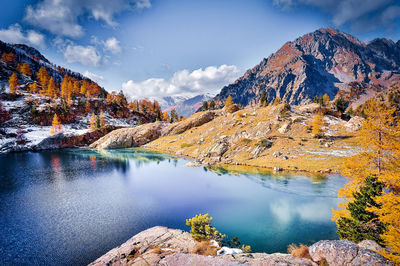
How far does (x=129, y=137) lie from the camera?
127 m

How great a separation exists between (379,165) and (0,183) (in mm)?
75597

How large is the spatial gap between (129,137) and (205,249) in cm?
12309

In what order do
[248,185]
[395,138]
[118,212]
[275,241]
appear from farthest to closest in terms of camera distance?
[248,185] < [118,212] < [275,241] < [395,138]

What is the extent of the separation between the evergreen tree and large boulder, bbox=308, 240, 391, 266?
465cm

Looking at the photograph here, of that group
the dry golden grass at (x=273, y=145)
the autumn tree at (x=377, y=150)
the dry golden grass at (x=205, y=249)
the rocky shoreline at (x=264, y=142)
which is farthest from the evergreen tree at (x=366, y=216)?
the dry golden grass at (x=273, y=145)

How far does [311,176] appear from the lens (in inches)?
1850

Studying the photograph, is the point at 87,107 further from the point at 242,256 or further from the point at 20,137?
the point at 242,256

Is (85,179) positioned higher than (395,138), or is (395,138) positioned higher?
(395,138)

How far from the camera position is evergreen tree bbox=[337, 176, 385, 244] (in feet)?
47.3

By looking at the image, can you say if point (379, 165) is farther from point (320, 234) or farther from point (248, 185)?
point (248, 185)

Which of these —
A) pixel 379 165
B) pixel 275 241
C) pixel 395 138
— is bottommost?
pixel 275 241

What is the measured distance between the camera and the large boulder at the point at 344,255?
1019cm

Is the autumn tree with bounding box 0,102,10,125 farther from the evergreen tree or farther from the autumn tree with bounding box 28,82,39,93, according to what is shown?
the evergreen tree

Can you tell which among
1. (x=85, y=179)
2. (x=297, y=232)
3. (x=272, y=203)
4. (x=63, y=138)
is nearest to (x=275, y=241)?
(x=297, y=232)
